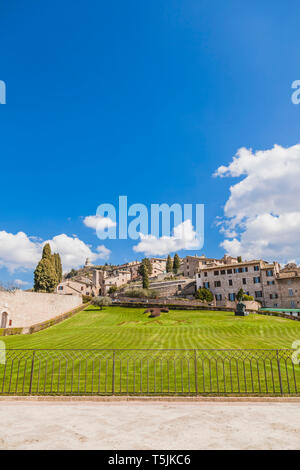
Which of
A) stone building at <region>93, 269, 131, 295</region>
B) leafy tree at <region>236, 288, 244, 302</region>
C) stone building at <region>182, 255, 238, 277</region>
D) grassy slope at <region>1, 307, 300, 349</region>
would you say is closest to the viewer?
grassy slope at <region>1, 307, 300, 349</region>

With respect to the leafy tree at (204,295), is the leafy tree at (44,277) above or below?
above

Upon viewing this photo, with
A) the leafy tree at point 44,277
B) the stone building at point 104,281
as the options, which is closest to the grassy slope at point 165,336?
the leafy tree at point 44,277

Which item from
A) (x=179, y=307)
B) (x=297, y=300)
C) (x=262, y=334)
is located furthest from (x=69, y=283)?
(x=262, y=334)

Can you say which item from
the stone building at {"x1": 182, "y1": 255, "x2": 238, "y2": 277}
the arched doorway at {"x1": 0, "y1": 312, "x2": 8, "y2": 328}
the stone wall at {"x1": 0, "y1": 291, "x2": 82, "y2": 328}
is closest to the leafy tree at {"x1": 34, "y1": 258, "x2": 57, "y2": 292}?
the stone wall at {"x1": 0, "y1": 291, "x2": 82, "y2": 328}

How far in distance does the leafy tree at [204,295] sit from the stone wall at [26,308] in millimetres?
29824

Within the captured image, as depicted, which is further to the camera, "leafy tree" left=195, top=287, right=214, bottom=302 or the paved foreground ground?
"leafy tree" left=195, top=287, right=214, bottom=302

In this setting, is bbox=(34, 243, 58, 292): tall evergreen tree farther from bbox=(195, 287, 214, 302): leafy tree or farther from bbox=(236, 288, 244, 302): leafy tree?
bbox=(236, 288, 244, 302): leafy tree

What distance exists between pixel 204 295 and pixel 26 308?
122 feet

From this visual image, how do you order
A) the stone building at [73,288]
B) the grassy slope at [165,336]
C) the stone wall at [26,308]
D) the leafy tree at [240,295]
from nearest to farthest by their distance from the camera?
the grassy slope at [165,336] < the stone wall at [26,308] < the leafy tree at [240,295] < the stone building at [73,288]

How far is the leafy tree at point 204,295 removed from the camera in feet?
189

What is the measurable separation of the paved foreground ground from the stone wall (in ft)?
80.6

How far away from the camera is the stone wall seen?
1172 inches

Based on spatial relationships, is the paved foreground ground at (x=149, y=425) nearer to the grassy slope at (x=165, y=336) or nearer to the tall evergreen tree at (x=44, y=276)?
the grassy slope at (x=165, y=336)
